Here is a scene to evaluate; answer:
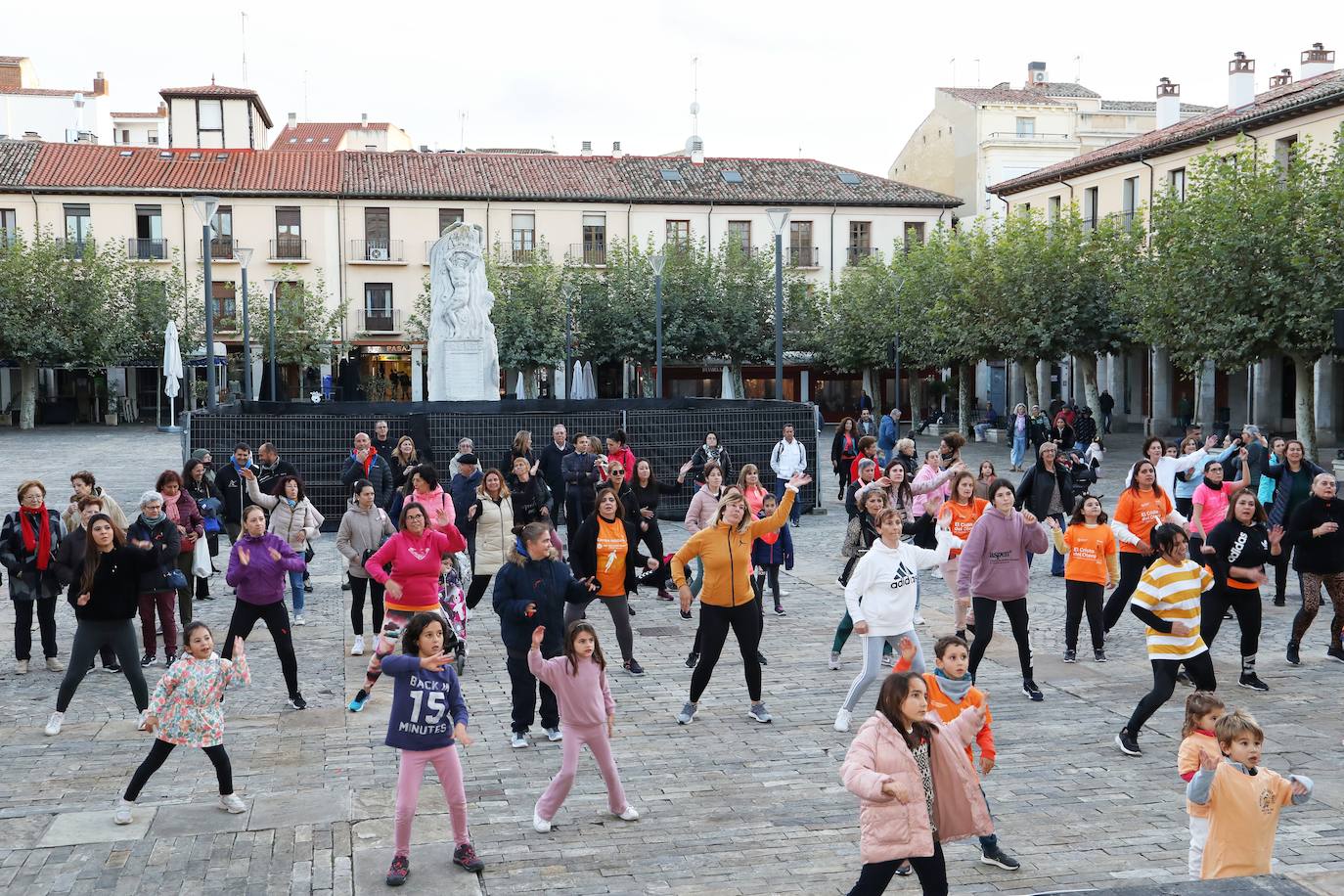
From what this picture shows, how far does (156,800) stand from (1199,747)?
5.50m

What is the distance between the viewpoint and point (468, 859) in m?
6.27

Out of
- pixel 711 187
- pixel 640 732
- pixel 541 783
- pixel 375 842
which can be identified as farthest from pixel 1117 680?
pixel 711 187

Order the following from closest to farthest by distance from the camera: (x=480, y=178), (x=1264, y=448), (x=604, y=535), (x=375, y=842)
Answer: (x=375, y=842), (x=604, y=535), (x=1264, y=448), (x=480, y=178)

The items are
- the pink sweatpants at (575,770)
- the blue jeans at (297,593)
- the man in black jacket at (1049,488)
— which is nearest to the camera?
the pink sweatpants at (575,770)

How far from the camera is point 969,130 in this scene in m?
58.0

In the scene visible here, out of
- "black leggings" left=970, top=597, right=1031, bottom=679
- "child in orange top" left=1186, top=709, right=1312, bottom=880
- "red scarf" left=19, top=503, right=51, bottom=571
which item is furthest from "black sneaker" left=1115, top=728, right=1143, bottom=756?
"red scarf" left=19, top=503, right=51, bottom=571

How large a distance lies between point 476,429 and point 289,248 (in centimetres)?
3635

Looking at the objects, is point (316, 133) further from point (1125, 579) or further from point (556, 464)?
point (1125, 579)

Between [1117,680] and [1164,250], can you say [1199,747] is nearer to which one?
[1117,680]

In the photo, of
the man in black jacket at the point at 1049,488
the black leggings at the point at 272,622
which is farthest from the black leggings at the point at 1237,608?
the black leggings at the point at 272,622

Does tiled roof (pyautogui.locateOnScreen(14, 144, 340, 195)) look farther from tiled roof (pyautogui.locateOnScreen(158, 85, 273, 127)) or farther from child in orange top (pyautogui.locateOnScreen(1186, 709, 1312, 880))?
child in orange top (pyautogui.locateOnScreen(1186, 709, 1312, 880))

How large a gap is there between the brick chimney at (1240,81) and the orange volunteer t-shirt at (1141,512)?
34.5 m

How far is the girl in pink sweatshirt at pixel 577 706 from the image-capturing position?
6.73 m

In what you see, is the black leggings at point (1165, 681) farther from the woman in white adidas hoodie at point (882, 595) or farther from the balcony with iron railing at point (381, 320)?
the balcony with iron railing at point (381, 320)
